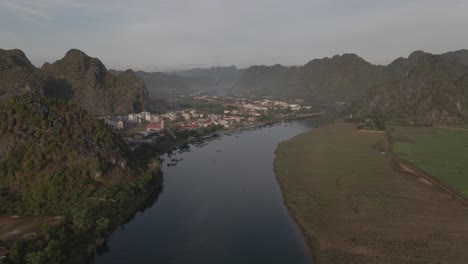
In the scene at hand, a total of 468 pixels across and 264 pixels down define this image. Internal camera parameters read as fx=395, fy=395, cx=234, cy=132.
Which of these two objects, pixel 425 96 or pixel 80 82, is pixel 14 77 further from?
pixel 425 96

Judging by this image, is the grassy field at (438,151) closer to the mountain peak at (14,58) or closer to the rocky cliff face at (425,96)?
the rocky cliff face at (425,96)

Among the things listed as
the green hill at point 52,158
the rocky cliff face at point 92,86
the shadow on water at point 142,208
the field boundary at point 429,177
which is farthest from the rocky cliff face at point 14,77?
the field boundary at point 429,177

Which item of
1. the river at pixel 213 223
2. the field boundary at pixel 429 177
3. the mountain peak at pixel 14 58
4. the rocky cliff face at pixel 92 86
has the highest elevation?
the mountain peak at pixel 14 58

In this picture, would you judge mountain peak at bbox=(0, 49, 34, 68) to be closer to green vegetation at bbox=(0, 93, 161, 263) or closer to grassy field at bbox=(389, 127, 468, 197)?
green vegetation at bbox=(0, 93, 161, 263)

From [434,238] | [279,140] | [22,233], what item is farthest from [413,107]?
[22,233]

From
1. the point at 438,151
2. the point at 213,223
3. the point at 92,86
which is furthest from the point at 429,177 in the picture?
the point at 92,86

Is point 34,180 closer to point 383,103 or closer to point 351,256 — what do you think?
point 351,256
